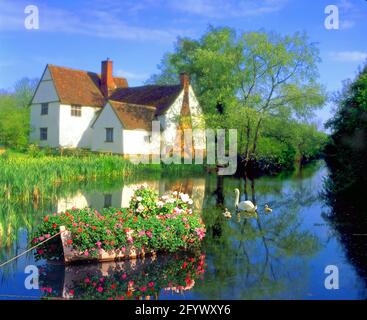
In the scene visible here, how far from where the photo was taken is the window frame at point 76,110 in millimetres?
42656

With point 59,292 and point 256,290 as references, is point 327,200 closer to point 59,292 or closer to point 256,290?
point 256,290

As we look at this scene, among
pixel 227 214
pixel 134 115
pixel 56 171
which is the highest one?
pixel 134 115

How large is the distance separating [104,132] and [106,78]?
951 cm

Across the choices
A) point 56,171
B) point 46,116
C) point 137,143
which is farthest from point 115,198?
point 46,116

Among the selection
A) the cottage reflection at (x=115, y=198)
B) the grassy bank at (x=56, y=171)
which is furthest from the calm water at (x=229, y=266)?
the grassy bank at (x=56, y=171)

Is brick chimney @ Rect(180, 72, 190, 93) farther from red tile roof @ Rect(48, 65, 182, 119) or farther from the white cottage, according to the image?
red tile roof @ Rect(48, 65, 182, 119)

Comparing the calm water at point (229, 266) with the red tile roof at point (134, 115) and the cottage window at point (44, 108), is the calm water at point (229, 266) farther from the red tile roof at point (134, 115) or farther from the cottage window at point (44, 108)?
the cottage window at point (44, 108)

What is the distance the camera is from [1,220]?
11367mm

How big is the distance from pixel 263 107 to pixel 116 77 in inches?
797

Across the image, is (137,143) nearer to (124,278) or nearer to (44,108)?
(44,108)

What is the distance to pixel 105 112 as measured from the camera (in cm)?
3934

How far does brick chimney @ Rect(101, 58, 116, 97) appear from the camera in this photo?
46125 mm

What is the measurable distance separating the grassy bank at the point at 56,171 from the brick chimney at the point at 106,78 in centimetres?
1217
